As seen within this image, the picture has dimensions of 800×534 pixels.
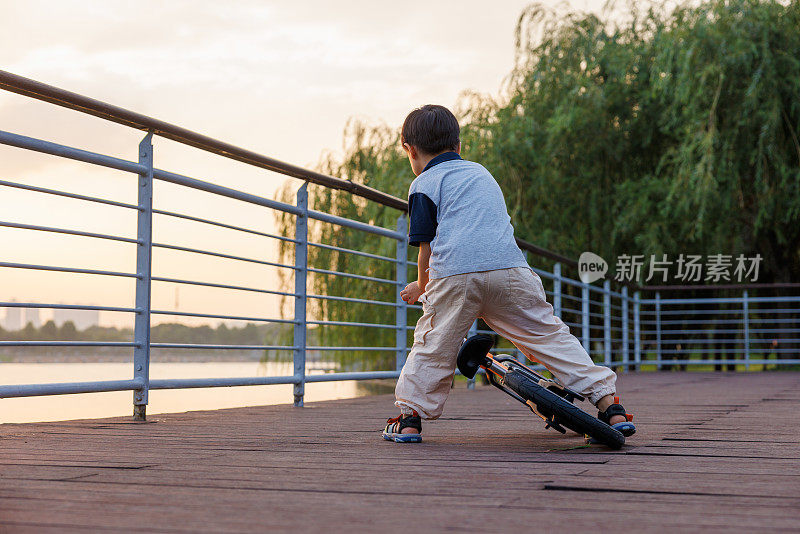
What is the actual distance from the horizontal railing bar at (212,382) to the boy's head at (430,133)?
993 millimetres

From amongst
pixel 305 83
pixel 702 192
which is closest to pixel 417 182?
pixel 702 192

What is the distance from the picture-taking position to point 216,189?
3.10m

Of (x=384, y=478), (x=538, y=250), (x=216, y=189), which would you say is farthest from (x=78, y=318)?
(x=538, y=250)

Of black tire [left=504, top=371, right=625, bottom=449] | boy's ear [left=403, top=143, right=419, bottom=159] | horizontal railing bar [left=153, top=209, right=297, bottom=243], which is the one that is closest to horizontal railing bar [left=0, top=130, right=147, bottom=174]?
horizontal railing bar [left=153, top=209, right=297, bottom=243]

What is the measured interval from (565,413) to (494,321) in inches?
14.4

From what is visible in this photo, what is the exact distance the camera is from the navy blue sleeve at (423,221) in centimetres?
227

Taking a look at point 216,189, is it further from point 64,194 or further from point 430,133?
point 430,133

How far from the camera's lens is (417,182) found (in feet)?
7.63

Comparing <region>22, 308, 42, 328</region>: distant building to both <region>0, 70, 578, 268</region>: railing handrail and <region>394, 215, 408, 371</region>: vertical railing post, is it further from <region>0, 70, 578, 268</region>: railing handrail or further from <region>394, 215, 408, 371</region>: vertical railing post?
<region>394, 215, 408, 371</region>: vertical railing post

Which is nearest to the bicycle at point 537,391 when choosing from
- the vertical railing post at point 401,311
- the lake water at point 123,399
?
the vertical railing post at point 401,311

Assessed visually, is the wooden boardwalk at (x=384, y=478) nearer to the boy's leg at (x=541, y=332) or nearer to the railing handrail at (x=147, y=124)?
the boy's leg at (x=541, y=332)

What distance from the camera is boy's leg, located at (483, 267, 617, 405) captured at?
2242 mm

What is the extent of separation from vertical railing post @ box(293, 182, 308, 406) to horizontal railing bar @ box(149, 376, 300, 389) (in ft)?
0.20

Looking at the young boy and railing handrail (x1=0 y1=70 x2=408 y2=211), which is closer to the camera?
the young boy
